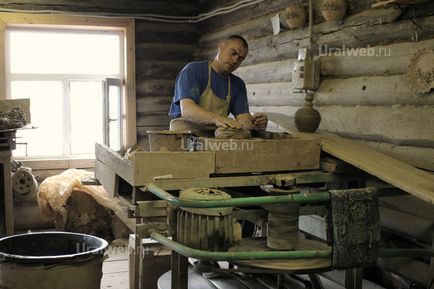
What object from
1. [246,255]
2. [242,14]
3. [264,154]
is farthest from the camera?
[242,14]

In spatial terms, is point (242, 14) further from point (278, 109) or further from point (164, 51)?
point (164, 51)

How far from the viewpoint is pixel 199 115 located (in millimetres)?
3201

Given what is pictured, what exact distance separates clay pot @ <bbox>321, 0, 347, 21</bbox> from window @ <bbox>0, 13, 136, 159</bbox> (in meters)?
3.05

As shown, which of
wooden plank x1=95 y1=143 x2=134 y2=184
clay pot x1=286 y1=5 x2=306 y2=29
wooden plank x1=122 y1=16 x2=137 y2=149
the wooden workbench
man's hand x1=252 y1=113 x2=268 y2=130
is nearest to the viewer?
wooden plank x1=95 y1=143 x2=134 y2=184

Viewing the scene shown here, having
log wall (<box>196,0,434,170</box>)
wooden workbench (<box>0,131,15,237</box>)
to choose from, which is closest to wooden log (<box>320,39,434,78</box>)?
log wall (<box>196,0,434,170</box>)

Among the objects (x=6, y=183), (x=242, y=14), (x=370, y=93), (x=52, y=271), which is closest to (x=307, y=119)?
(x=370, y=93)

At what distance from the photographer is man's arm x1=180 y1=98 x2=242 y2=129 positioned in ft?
9.65

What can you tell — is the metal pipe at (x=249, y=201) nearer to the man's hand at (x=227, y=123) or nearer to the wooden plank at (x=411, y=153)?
the man's hand at (x=227, y=123)

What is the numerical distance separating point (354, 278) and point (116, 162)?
1468mm

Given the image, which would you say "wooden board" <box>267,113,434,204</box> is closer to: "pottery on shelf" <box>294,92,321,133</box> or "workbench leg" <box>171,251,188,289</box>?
"pottery on shelf" <box>294,92,321,133</box>

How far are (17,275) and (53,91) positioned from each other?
340 centimetres

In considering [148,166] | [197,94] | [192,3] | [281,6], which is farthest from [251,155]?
[192,3]

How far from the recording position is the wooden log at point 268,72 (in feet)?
14.4

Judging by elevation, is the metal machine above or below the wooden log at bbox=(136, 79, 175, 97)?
below
